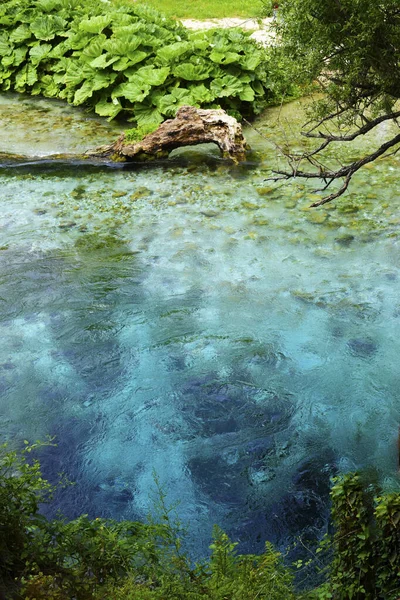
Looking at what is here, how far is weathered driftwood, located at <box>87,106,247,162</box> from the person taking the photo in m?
10.3

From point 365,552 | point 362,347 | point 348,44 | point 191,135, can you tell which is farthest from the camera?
point 191,135

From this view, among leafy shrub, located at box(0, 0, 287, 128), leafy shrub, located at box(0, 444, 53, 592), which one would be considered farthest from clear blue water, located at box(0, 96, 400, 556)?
leafy shrub, located at box(0, 0, 287, 128)

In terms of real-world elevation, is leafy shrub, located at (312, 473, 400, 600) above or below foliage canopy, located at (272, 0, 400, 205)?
below

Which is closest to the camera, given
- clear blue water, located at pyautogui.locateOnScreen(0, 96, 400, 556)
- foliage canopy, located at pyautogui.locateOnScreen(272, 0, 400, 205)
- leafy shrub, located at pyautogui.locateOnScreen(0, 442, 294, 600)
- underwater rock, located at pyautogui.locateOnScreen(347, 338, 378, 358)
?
leafy shrub, located at pyautogui.locateOnScreen(0, 442, 294, 600)

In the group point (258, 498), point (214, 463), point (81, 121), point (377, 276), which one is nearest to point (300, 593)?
point (258, 498)

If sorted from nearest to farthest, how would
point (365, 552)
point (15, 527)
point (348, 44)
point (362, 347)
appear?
point (15, 527) → point (365, 552) → point (348, 44) → point (362, 347)

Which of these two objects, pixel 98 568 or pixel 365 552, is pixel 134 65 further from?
pixel 365 552

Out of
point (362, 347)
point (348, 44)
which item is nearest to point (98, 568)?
point (362, 347)

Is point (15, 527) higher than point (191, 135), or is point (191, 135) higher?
point (15, 527)

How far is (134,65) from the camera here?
12.3m

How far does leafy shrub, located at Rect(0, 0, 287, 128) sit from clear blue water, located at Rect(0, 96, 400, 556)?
7.21ft

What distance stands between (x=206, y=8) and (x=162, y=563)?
52.3 ft

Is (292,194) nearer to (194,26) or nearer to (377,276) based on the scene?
(377,276)

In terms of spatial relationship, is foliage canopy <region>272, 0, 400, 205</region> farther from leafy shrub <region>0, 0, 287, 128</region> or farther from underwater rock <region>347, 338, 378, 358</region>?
leafy shrub <region>0, 0, 287, 128</region>
